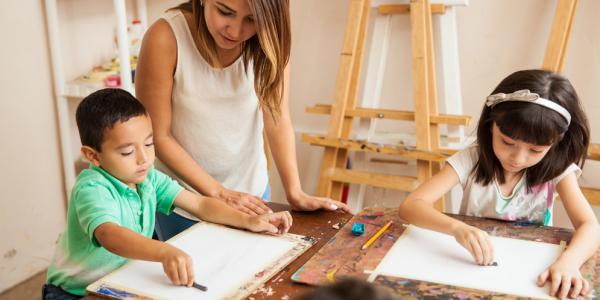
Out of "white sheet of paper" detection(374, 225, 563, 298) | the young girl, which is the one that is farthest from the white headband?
"white sheet of paper" detection(374, 225, 563, 298)

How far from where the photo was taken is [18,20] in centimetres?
233

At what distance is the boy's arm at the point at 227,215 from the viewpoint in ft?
3.92

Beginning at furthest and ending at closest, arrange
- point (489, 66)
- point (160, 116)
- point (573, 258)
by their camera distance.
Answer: point (489, 66), point (160, 116), point (573, 258)

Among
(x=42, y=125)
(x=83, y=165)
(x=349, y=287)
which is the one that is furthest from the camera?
(x=83, y=165)

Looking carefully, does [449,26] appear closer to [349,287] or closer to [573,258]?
[573,258]

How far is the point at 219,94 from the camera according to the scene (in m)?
1.45

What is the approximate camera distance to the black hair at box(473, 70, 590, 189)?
1258 mm

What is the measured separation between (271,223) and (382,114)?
47.9 inches

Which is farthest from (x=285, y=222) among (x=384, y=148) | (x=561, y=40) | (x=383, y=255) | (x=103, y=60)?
(x=103, y=60)

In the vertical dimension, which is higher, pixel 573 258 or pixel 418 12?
pixel 418 12

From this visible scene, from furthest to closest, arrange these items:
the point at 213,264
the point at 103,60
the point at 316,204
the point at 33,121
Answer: the point at 103,60
the point at 33,121
the point at 316,204
the point at 213,264

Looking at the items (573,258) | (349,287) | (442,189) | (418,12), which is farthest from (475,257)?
(418,12)

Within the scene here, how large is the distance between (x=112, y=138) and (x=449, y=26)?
1.61 m

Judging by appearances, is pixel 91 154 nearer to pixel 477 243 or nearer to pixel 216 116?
pixel 216 116
